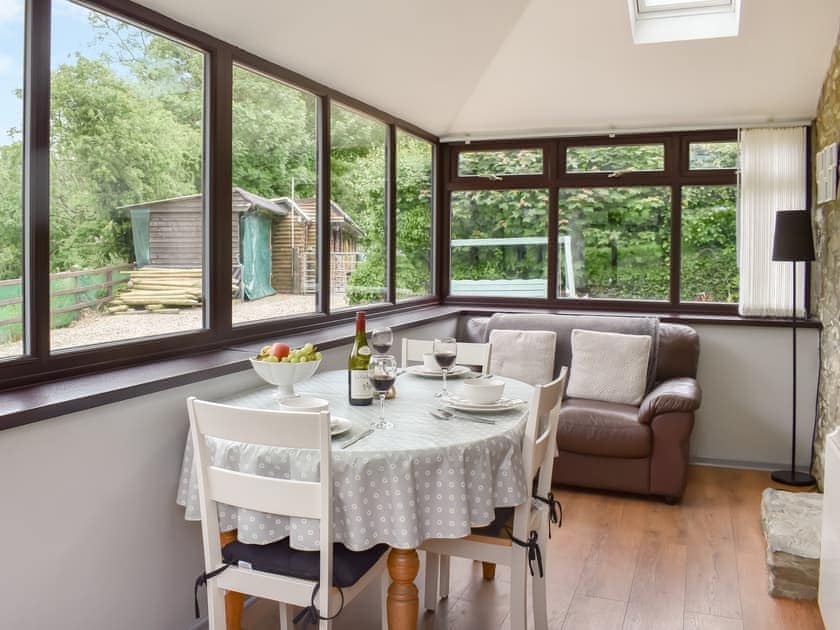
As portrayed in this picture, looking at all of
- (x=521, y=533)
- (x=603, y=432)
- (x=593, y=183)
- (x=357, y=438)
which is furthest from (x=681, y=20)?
(x=357, y=438)

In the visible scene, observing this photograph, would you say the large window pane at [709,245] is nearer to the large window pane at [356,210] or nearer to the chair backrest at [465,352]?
the large window pane at [356,210]

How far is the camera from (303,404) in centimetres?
251

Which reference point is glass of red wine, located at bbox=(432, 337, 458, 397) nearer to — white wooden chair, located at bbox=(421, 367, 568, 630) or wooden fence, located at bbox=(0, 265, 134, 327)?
white wooden chair, located at bbox=(421, 367, 568, 630)

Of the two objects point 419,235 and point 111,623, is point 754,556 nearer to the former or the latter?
point 111,623

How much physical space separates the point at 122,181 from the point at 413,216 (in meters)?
3.01

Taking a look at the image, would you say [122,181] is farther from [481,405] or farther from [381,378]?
[481,405]

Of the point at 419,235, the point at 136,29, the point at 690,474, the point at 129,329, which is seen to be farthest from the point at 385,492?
the point at 419,235

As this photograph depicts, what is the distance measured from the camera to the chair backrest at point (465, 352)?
11.3ft

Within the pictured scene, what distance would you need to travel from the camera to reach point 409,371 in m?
3.26

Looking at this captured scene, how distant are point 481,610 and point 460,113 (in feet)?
12.0

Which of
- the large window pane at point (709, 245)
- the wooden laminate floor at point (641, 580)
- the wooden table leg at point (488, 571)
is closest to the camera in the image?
the wooden laminate floor at point (641, 580)

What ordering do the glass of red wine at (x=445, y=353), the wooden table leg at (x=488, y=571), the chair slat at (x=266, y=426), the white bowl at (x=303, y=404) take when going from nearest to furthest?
the chair slat at (x=266, y=426), the white bowl at (x=303, y=404), the glass of red wine at (x=445, y=353), the wooden table leg at (x=488, y=571)

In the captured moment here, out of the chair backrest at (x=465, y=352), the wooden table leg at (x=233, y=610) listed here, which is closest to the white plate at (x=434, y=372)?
the chair backrest at (x=465, y=352)

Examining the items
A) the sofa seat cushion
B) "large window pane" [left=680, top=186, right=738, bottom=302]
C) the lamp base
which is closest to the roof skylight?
"large window pane" [left=680, top=186, right=738, bottom=302]
